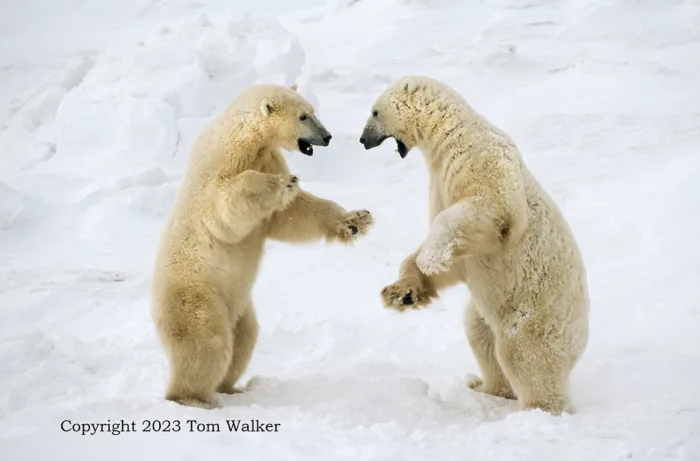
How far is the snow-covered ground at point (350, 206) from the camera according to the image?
3.97m

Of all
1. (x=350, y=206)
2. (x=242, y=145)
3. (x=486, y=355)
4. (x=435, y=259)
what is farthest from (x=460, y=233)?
(x=350, y=206)

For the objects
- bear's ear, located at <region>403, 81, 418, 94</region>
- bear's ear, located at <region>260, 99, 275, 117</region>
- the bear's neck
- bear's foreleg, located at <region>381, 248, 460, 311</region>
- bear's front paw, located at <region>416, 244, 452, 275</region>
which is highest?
bear's ear, located at <region>403, 81, 418, 94</region>

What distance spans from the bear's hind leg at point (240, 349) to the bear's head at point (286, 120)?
1158 mm

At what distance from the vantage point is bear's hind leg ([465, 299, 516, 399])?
16.5ft

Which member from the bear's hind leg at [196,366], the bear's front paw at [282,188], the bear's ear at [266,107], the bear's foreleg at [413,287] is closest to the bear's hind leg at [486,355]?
the bear's foreleg at [413,287]

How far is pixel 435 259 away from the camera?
410 centimetres

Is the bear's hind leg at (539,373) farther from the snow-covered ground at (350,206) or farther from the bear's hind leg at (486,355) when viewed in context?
the bear's hind leg at (486,355)

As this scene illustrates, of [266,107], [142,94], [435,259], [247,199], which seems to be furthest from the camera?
[142,94]

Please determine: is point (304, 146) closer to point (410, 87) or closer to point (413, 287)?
point (410, 87)

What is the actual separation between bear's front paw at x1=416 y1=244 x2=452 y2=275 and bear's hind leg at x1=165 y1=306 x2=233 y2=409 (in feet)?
4.43

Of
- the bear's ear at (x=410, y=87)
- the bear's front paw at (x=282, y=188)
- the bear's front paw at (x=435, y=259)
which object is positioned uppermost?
the bear's ear at (x=410, y=87)

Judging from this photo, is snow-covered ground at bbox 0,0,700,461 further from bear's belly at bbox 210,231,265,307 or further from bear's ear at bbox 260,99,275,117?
bear's ear at bbox 260,99,275,117

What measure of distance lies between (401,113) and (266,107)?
85 cm

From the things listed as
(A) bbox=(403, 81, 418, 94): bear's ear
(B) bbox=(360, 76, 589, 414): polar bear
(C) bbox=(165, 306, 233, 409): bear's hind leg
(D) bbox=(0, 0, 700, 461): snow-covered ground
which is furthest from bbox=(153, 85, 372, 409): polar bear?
(B) bbox=(360, 76, 589, 414): polar bear
